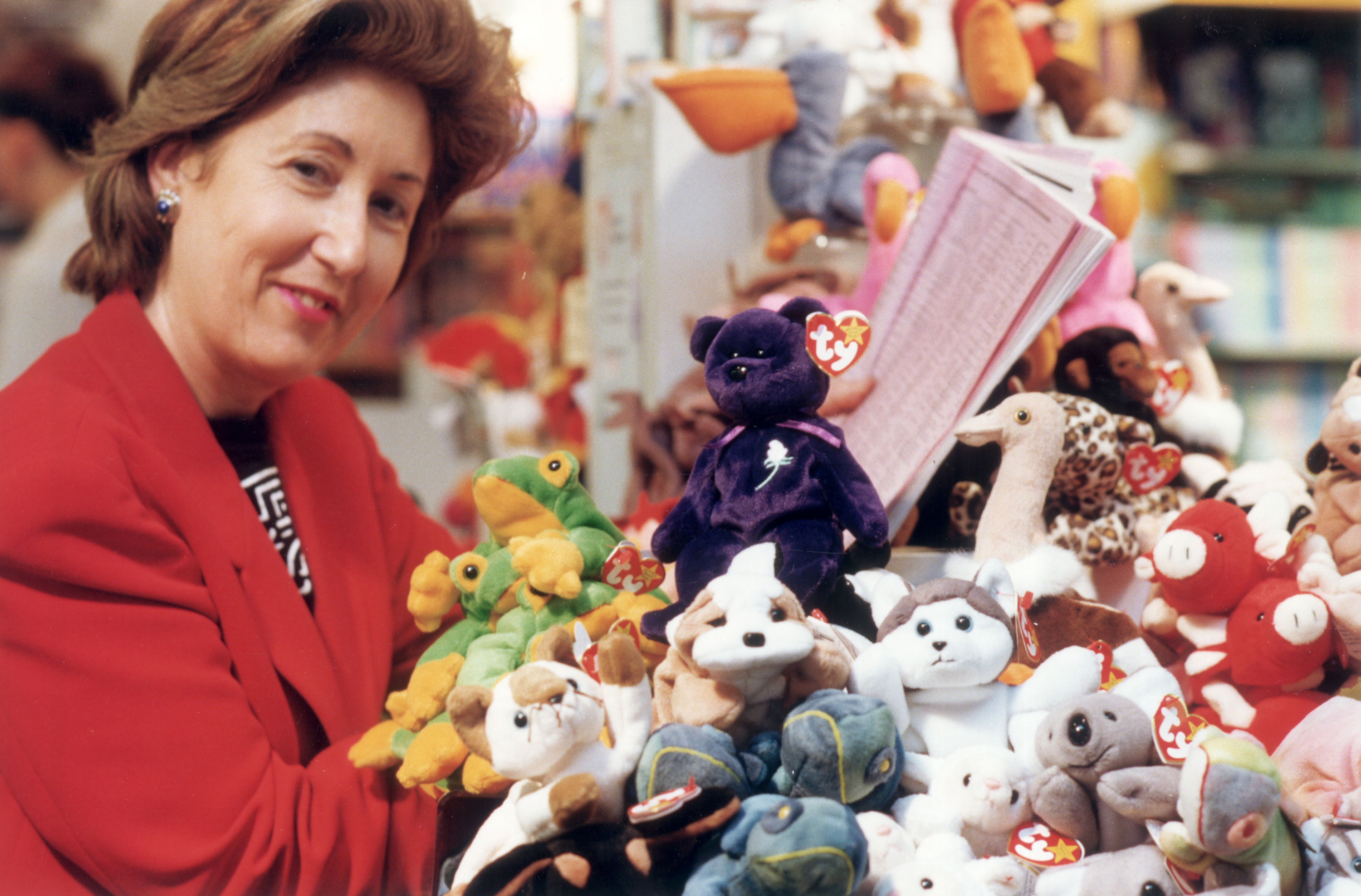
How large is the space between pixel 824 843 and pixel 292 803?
372 millimetres

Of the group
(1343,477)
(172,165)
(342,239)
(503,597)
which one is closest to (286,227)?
(342,239)

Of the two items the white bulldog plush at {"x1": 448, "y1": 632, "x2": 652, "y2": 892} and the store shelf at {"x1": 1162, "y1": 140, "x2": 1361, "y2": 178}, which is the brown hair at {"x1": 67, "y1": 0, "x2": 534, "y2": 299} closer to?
the white bulldog plush at {"x1": 448, "y1": 632, "x2": 652, "y2": 892}

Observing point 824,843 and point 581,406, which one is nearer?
point 824,843

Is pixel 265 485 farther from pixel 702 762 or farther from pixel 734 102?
pixel 734 102

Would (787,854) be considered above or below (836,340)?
below

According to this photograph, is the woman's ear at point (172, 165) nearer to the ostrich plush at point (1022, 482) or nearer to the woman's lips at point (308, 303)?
the woman's lips at point (308, 303)

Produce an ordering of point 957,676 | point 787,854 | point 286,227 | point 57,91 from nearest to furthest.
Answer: point 787,854 < point 957,676 < point 286,227 < point 57,91

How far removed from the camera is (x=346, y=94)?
0.75 metres

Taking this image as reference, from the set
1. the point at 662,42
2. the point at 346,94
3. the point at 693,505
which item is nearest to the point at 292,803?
the point at 693,505

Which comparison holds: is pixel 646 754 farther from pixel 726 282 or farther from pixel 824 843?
pixel 726 282

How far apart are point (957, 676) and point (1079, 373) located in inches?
12.7

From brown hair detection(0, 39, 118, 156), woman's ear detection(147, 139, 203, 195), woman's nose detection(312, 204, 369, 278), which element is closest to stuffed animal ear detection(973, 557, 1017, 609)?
woman's nose detection(312, 204, 369, 278)

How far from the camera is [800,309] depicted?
2.14 ft

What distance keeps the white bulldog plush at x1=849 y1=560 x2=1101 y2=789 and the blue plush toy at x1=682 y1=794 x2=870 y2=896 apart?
0.09 meters
